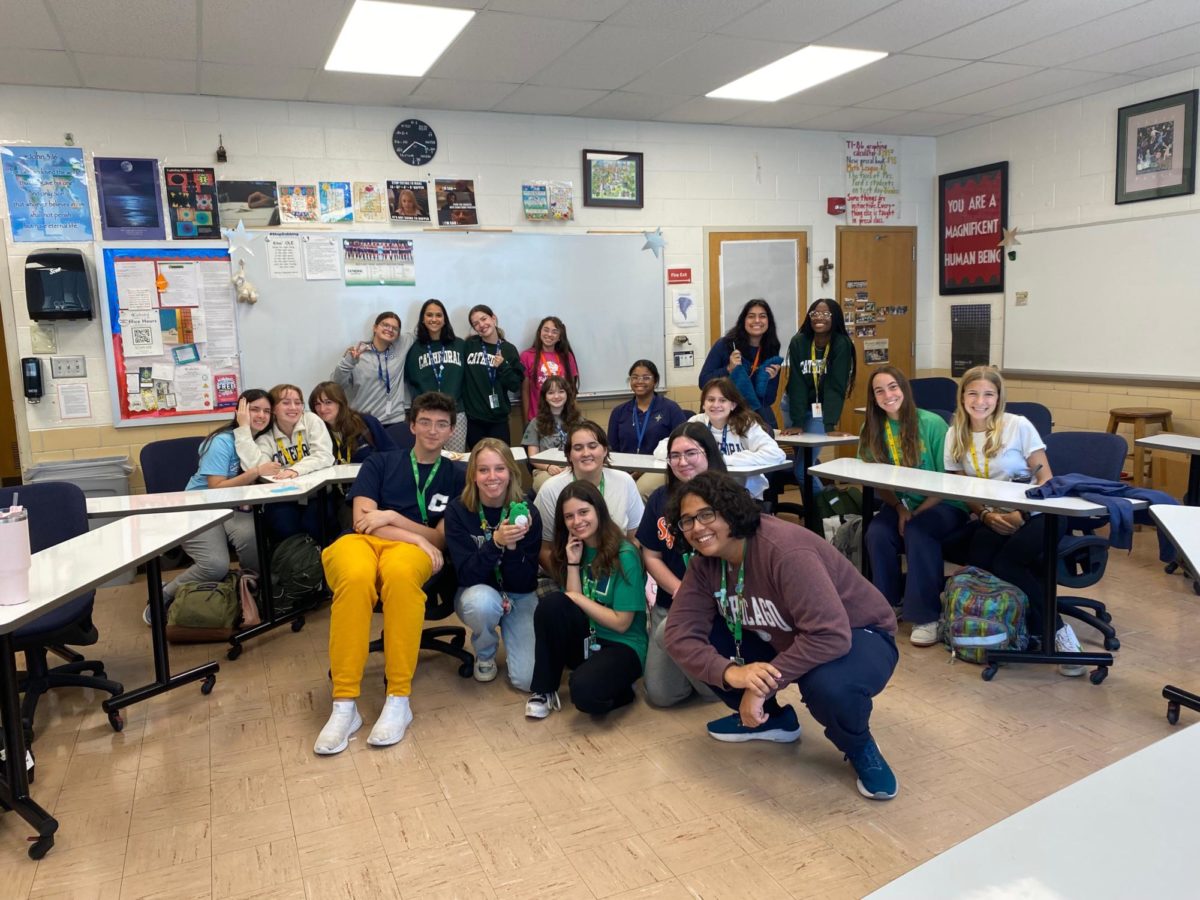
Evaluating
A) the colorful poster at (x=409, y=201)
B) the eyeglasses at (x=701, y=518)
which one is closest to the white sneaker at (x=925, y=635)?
the eyeglasses at (x=701, y=518)

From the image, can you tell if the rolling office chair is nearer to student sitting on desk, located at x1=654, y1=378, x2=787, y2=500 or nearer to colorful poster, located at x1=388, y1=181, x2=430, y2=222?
student sitting on desk, located at x1=654, y1=378, x2=787, y2=500

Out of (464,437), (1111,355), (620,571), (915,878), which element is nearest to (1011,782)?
(620,571)

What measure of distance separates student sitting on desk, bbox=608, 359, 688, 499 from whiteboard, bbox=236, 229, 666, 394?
1.23 m

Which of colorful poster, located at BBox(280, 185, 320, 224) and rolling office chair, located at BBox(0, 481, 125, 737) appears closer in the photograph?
rolling office chair, located at BBox(0, 481, 125, 737)

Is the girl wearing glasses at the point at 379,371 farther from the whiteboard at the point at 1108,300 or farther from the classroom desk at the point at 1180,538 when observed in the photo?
the whiteboard at the point at 1108,300

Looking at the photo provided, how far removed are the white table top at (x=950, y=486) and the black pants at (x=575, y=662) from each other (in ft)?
4.15

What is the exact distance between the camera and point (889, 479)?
3.51m

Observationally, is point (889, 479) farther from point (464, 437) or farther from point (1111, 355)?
point (1111, 355)

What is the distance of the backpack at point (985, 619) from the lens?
332 centimetres

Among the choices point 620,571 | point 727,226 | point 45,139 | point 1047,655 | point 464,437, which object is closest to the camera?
point 620,571

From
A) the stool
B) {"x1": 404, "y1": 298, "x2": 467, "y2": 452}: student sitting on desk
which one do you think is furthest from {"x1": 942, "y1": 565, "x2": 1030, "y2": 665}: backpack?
{"x1": 404, "y1": 298, "x2": 467, "y2": 452}: student sitting on desk

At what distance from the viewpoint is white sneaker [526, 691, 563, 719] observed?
2.98m

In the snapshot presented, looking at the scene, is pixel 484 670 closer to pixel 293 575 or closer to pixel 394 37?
pixel 293 575

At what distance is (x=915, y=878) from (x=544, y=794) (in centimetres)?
168
